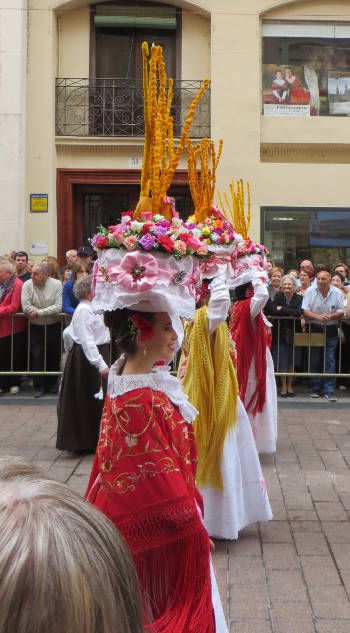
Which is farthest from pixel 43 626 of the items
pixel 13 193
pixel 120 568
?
pixel 13 193

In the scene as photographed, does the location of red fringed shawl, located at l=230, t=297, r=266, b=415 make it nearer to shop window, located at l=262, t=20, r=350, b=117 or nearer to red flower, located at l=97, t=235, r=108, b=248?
red flower, located at l=97, t=235, r=108, b=248

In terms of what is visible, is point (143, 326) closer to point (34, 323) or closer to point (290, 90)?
point (34, 323)

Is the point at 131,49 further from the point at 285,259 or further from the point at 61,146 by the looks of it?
the point at 285,259

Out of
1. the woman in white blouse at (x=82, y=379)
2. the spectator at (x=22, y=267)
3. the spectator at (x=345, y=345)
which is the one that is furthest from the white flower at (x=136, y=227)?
the spectator at (x=22, y=267)

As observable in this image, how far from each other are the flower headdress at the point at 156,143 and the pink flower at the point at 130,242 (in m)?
0.26

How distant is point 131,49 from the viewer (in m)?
15.3

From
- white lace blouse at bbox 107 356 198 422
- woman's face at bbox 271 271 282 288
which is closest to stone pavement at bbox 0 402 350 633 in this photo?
white lace blouse at bbox 107 356 198 422

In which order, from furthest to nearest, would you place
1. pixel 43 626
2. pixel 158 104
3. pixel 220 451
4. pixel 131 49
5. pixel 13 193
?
pixel 131 49
pixel 13 193
pixel 220 451
pixel 158 104
pixel 43 626

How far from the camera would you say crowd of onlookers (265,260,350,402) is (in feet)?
33.1

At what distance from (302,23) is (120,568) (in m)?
15.4

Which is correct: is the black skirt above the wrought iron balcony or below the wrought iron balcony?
below

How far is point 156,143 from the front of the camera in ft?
10.8

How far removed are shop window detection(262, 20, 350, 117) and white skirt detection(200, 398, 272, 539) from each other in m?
11.2

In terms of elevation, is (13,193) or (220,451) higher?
(13,193)
